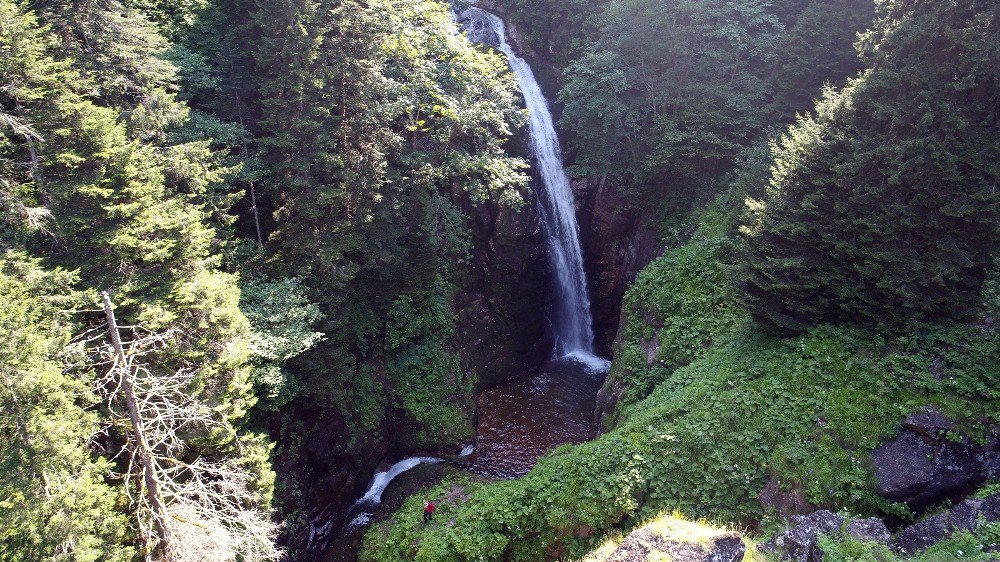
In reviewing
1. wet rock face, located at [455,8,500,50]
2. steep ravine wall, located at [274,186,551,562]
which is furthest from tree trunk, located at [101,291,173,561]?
wet rock face, located at [455,8,500,50]

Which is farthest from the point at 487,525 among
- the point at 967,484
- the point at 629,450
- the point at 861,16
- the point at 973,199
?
the point at 861,16

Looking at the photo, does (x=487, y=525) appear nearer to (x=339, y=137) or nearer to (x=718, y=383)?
(x=718, y=383)

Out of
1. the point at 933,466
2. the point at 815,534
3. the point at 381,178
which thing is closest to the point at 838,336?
the point at 933,466

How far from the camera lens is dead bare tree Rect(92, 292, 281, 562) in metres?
8.55

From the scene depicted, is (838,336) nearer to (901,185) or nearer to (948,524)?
(901,185)

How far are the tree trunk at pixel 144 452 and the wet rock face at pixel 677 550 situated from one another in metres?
8.05

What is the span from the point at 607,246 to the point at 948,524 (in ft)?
53.2

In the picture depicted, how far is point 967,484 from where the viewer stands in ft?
29.9

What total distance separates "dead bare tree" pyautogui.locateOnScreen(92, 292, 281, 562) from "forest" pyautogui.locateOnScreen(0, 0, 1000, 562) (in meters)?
0.07

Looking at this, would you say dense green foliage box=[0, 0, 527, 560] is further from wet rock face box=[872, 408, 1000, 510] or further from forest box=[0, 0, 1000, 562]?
wet rock face box=[872, 408, 1000, 510]

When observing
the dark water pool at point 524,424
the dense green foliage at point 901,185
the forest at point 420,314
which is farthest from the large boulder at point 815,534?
the dark water pool at point 524,424

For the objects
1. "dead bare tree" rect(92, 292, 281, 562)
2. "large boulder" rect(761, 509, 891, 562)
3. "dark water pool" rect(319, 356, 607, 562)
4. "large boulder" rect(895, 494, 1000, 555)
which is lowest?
"dark water pool" rect(319, 356, 607, 562)

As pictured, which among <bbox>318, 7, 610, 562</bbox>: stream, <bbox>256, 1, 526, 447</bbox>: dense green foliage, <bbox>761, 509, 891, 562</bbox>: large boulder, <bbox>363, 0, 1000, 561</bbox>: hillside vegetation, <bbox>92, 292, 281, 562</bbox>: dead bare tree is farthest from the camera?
<bbox>318, 7, 610, 562</bbox>: stream

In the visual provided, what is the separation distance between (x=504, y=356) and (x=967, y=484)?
14.9 metres
